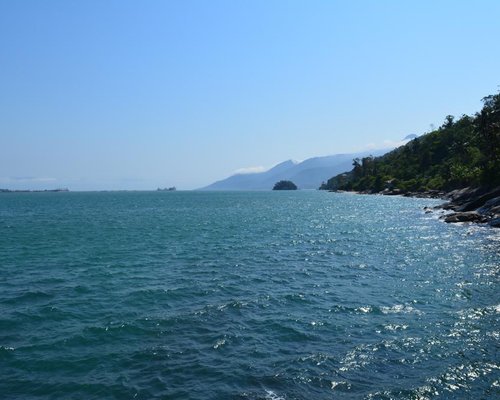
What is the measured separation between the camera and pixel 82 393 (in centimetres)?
1563

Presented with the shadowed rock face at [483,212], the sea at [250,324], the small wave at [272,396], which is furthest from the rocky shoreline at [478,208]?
the small wave at [272,396]

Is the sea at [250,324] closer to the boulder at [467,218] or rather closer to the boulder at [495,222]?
the boulder at [495,222]

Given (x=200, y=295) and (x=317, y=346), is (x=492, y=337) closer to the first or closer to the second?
(x=317, y=346)

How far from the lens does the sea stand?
1633cm

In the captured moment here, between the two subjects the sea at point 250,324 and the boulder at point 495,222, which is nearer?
the sea at point 250,324

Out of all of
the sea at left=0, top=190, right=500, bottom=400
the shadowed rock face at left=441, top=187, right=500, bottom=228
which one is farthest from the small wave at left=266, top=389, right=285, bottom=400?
the shadowed rock face at left=441, top=187, right=500, bottom=228

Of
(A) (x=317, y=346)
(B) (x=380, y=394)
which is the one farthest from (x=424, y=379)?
(A) (x=317, y=346)

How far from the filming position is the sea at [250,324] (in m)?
16.3

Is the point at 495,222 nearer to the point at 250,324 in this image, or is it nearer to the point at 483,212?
the point at 483,212

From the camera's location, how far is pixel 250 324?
23.3m

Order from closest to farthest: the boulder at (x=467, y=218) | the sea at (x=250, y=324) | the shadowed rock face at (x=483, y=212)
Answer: the sea at (x=250, y=324), the shadowed rock face at (x=483, y=212), the boulder at (x=467, y=218)

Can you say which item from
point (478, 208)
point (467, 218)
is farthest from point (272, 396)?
point (478, 208)

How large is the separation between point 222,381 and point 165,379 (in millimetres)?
2300

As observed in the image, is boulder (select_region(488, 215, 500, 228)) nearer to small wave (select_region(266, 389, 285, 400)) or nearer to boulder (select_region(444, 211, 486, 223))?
boulder (select_region(444, 211, 486, 223))
